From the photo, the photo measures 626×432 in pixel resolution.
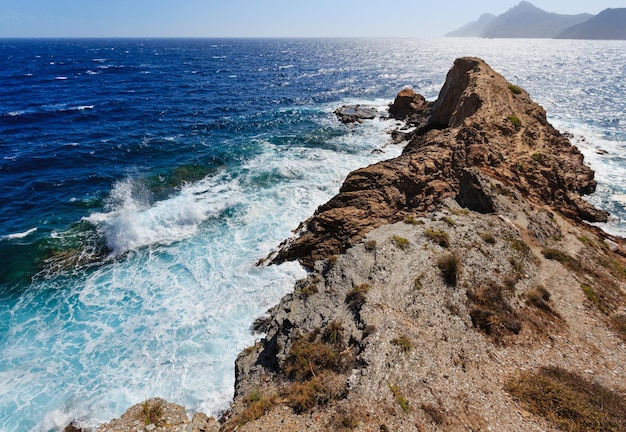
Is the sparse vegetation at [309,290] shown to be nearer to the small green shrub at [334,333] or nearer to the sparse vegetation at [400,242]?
the small green shrub at [334,333]

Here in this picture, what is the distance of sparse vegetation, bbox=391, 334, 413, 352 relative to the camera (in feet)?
41.7

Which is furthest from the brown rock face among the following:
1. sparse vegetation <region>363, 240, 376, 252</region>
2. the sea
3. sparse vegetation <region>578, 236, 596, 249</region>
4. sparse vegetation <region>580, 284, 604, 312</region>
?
sparse vegetation <region>580, 284, 604, 312</region>

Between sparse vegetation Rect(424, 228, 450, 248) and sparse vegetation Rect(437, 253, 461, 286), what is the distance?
4.37 feet

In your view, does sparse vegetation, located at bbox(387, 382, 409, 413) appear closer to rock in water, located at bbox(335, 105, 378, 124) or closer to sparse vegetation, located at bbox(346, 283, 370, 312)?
sparse vegetation, located at bbox(346, 283, 370, 312)

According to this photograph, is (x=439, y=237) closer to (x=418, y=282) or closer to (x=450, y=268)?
(x=450, y=268)

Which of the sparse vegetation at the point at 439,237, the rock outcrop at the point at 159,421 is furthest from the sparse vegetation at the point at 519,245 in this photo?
the rock outcrop at the point at 159,421

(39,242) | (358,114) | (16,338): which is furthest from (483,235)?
(358,114)

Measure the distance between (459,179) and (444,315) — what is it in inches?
521

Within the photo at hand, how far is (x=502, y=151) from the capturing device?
26.5 meters

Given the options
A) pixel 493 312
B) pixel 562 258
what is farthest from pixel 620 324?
pixel 493 312

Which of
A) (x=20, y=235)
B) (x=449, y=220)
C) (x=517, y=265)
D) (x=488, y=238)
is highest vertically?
(x=449, y=220)

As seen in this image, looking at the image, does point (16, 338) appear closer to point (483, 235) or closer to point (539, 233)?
point (483, 235)

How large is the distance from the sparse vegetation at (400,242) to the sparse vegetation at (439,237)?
1381mm

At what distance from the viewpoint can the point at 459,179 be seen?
24250 mm
